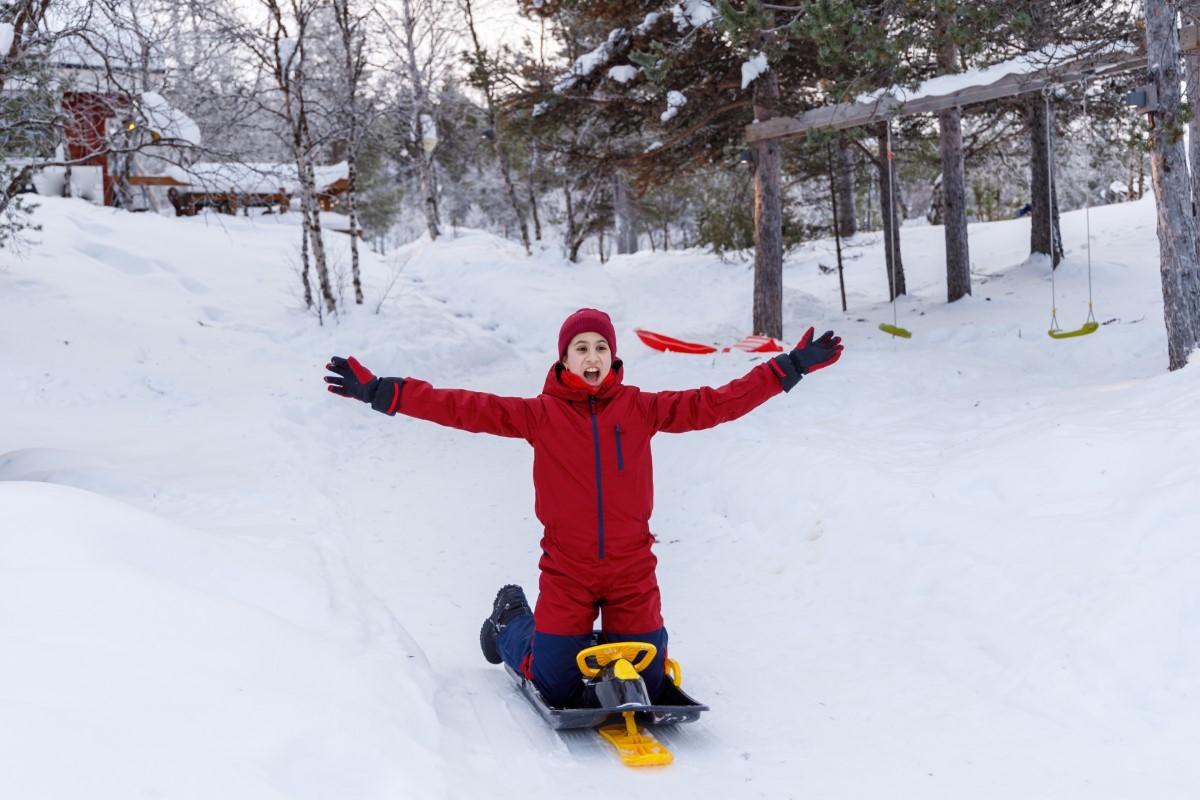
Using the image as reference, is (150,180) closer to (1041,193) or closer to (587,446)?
(1041,193)

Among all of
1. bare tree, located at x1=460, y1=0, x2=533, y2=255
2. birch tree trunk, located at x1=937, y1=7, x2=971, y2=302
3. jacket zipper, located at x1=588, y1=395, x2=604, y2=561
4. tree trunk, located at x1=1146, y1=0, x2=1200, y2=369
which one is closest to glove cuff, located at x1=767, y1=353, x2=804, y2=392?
jacket zipper, located at x1=588, y1=395, x2=604, y2=561

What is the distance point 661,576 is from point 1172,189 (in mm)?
5606

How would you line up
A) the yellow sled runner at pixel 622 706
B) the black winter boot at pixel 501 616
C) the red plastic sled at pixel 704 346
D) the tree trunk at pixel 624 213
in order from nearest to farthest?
the yellow sled runner at pixel 622 706, the black winter boot at pixel 501 616, the red plastic sled at pixel 704 346, the tree trunk at pixel 624 213

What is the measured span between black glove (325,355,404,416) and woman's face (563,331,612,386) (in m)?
0.76

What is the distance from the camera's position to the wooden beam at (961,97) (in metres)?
9.17

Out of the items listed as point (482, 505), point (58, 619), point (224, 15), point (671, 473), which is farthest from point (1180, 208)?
point (224, 15)

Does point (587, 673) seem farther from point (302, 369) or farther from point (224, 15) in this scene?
point (224, 15)

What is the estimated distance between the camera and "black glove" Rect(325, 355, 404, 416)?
3986 mm

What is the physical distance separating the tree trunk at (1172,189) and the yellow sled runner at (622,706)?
6.42 meters

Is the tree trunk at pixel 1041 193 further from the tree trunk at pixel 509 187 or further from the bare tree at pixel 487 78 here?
the tree trunk at pixel 509 187

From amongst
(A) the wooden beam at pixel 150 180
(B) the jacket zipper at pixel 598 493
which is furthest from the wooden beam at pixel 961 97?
(A) the wooden beam at pixel 150 180

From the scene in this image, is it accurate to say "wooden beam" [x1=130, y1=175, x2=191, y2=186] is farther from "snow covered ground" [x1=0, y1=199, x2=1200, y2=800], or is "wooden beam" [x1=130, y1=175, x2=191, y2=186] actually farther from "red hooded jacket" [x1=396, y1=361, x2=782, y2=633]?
"red hooded jacket" [x1=396, y1=361, x2=782, y2=633]

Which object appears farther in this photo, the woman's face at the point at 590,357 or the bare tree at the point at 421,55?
the bare tree at the point at 421,55

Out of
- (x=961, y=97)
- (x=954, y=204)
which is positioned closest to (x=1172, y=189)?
(x=961, y=97)
